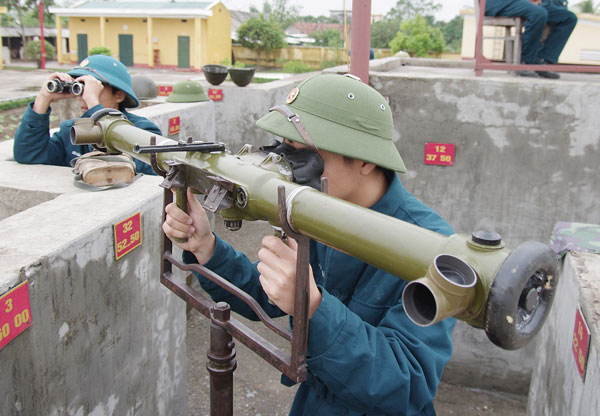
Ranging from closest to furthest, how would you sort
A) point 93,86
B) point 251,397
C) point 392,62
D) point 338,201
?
point 338,201 < point 93,86 < point 251,397 < point 392,62

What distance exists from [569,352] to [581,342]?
26cm

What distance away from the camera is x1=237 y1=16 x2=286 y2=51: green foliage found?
32.4 meters

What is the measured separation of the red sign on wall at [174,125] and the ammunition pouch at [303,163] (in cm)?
433

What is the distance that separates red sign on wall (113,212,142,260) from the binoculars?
2.97ft

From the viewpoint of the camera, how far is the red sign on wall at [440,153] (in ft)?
15.8

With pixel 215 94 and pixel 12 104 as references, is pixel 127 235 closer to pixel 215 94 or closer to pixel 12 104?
pixel 215 94

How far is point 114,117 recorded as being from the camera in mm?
2186

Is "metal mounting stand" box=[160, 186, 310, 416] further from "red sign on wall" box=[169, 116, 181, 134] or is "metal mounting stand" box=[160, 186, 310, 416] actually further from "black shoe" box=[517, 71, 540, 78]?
"black shoe" box=[517, 71, 540, 78]

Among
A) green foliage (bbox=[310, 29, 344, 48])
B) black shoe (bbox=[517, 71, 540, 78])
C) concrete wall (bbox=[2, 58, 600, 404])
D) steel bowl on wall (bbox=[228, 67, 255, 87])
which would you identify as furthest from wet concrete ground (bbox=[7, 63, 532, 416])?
green foliage (bbox=[310, 29, 344, 48])

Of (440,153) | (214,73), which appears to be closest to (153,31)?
(214,73)

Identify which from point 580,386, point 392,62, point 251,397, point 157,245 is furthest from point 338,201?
point 392,62

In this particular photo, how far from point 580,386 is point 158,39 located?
30.3m

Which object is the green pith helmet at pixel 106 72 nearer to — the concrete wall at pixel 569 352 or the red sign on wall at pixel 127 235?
the red sign on wall at pixel 127 235

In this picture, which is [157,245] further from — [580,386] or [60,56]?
[60,56]
